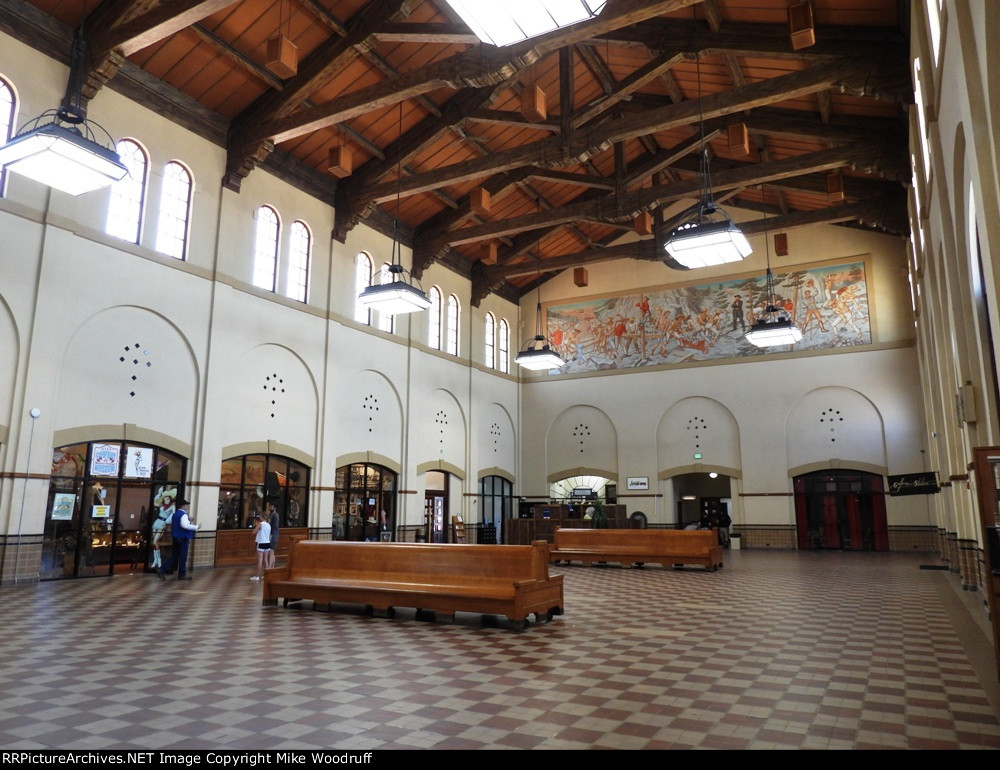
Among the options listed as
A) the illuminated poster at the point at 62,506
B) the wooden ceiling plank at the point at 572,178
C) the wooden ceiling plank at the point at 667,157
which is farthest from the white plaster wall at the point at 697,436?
the illuminated poster at the point at 62,506

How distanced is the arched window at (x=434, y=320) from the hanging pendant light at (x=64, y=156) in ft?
39.0

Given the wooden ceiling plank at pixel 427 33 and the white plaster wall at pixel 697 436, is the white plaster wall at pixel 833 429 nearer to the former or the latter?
the white plaster wall at pixel 697 436

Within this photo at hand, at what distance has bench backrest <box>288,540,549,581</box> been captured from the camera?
7.68 meters

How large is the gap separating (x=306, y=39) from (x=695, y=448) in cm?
A: 1570

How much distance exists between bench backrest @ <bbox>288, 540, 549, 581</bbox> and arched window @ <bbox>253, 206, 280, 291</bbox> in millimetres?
8023

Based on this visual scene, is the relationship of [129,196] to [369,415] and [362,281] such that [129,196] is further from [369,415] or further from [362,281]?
[369,415]

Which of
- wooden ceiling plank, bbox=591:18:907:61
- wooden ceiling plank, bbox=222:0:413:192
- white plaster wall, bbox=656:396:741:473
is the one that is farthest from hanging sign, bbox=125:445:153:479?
white plaster wall, bbox=656:396:741:473

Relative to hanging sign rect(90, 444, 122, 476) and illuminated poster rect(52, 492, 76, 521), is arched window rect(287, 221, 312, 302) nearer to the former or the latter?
hanging sign rect(90, 444, 122, 476)

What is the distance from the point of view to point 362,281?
59.9ft

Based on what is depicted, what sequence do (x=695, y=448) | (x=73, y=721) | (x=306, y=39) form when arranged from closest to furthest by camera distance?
(x=73, y=721)
(x=306, y=39)
(x=695, y=448)

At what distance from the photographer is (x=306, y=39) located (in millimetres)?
12930

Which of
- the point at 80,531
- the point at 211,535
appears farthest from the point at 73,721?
the point at 211,535

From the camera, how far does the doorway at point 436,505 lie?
65.4ft

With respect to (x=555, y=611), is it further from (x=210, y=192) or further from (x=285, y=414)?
(x=210, y=192)
